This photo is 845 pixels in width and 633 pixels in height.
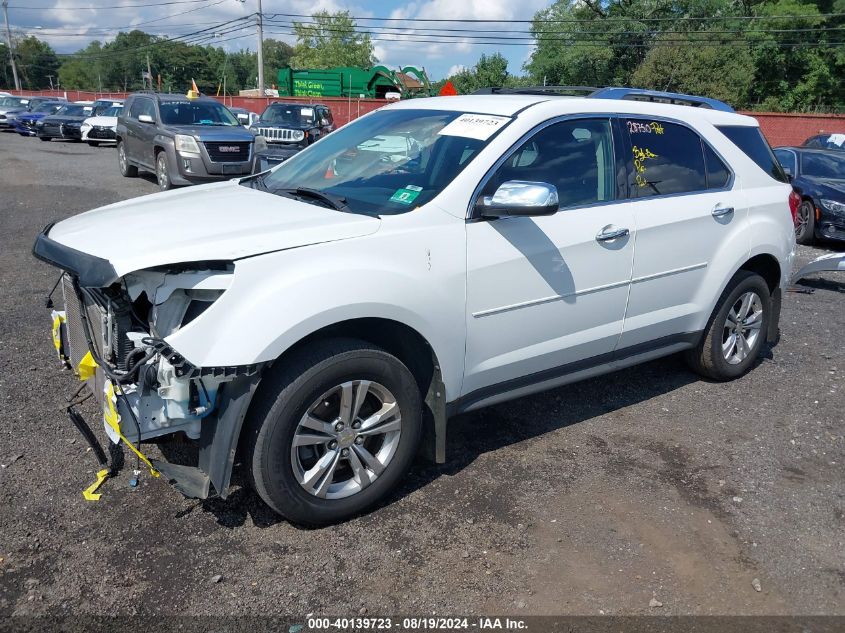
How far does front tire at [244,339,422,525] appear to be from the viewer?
116 inches

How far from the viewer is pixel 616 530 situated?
11.0ft

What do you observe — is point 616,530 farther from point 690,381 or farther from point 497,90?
point 497,90

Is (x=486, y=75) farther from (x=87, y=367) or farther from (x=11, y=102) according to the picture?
(x=87, y=367)

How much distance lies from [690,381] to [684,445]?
111cm

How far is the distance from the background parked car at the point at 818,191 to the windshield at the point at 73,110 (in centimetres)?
2465

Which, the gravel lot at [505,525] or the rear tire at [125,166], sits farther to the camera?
the rear tire at [125,166]

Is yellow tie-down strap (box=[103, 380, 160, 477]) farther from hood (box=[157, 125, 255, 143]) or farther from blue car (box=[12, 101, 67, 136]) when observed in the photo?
blue car (box=[12, 101, 67, 136])

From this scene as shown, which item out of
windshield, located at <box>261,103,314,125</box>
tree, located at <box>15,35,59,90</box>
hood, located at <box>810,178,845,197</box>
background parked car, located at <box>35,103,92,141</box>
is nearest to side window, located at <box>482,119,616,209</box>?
hood, located at <box>810,178,845,197</box>

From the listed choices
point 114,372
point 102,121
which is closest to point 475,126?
point 114,372

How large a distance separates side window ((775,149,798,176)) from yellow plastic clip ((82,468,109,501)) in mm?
11148

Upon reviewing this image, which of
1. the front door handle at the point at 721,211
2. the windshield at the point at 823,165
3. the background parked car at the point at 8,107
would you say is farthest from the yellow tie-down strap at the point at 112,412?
the background parked car at the point at 8,107

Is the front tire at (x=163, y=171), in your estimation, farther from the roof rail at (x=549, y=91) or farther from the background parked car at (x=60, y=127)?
the background parked car at (x=60, y=127)

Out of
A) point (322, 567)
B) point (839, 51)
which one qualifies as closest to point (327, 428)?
point (322, 567)

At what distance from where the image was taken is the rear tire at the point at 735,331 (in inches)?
193
